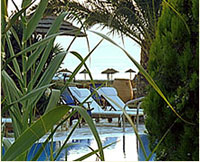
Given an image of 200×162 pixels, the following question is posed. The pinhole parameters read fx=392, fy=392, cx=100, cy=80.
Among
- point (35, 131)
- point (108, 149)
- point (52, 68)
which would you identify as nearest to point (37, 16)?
point (52, 68)

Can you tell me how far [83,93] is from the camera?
944 cm

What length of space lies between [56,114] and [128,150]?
15.5 feet

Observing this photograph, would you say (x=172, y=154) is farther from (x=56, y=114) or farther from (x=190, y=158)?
(x=56, y=114)

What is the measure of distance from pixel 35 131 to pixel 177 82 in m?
1.16

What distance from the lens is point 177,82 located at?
1717 millimetres

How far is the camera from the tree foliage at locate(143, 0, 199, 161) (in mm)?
1626

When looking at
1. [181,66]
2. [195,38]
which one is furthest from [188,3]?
[181,66]

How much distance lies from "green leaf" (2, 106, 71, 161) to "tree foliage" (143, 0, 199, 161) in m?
1.04

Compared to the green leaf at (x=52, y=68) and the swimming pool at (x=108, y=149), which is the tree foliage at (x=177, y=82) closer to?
the green leaf at (x=52, y=68)

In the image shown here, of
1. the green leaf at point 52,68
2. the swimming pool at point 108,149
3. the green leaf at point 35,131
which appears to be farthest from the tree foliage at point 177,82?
the swimming pool at point 108,149

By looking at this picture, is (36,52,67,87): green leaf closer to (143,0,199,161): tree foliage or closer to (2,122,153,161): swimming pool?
(143,0,199,161): tree foliage

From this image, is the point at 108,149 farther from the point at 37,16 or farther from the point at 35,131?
the point at 35,131

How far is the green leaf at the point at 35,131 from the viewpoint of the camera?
65cm

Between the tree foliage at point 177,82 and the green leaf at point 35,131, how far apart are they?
104cm
